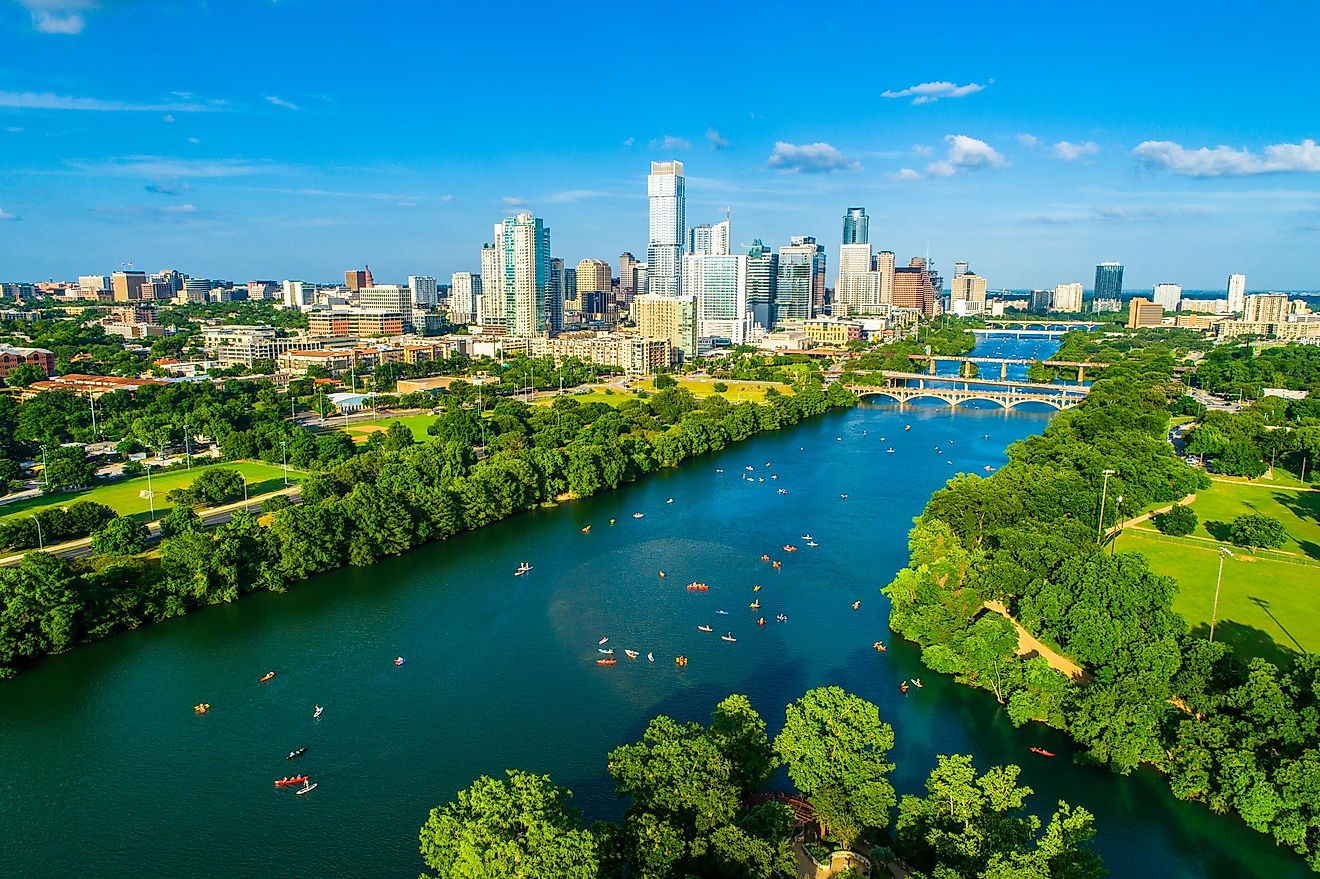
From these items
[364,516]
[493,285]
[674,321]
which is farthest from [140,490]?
[493,285]

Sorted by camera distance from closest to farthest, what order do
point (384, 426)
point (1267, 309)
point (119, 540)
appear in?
point (119, 540)
point (384, 426)
point (1267, 309)

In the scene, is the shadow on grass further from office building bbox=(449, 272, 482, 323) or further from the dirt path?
office building bbox=(449, 272, 482, 323)

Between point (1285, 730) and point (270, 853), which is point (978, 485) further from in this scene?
point (270, 853)

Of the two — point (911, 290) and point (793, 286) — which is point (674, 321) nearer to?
point (793, 286)

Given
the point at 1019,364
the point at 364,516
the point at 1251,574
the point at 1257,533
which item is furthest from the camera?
the point at 1019,364

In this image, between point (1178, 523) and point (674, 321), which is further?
point (674, 321)

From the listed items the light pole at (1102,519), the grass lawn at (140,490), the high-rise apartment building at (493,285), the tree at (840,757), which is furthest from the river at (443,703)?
the high-rise apartment building at (493,285)

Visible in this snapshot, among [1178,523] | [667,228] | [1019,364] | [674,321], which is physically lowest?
[1178,523]
